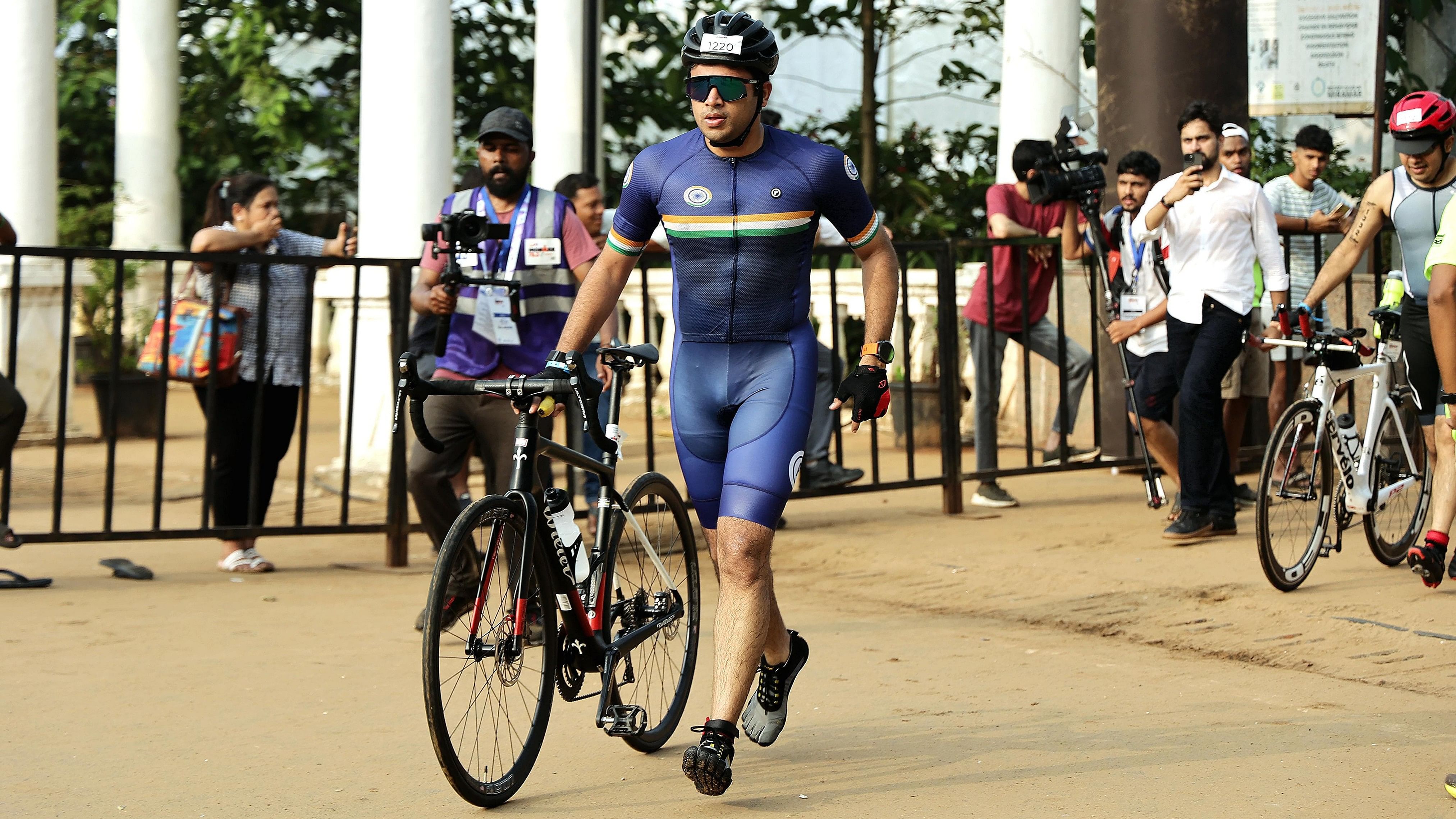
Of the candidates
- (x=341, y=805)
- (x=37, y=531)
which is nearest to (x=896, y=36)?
(x=37, y=531)

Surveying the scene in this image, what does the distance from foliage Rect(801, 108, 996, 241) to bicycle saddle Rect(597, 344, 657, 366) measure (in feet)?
34.8

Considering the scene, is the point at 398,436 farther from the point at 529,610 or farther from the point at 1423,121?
the point at 1423,121

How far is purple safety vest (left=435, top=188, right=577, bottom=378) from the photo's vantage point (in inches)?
267

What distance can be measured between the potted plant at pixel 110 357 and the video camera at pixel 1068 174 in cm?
675

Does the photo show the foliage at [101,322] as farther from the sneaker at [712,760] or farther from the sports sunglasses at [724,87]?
the sneaker at [712,760]

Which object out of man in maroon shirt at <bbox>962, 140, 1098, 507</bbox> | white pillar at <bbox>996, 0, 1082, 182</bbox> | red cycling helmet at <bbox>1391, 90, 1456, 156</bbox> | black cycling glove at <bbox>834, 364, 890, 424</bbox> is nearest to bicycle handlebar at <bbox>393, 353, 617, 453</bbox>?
black cycling glove at <bbox>834, 364, 890, 424</bbox>

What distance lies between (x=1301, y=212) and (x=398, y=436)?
5.51 m

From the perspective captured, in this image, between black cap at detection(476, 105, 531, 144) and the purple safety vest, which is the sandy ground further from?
black cap at detection(476, 105, 531, 144)

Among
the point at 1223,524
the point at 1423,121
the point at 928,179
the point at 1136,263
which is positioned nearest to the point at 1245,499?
the point at 1223,524

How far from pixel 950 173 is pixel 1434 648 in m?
10.2

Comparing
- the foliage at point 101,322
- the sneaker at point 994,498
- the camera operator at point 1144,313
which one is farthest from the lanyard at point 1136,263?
the foliage at point 101,322

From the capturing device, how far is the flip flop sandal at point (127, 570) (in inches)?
307

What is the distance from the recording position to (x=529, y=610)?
179 inches

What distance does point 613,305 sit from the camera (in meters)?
5.04
